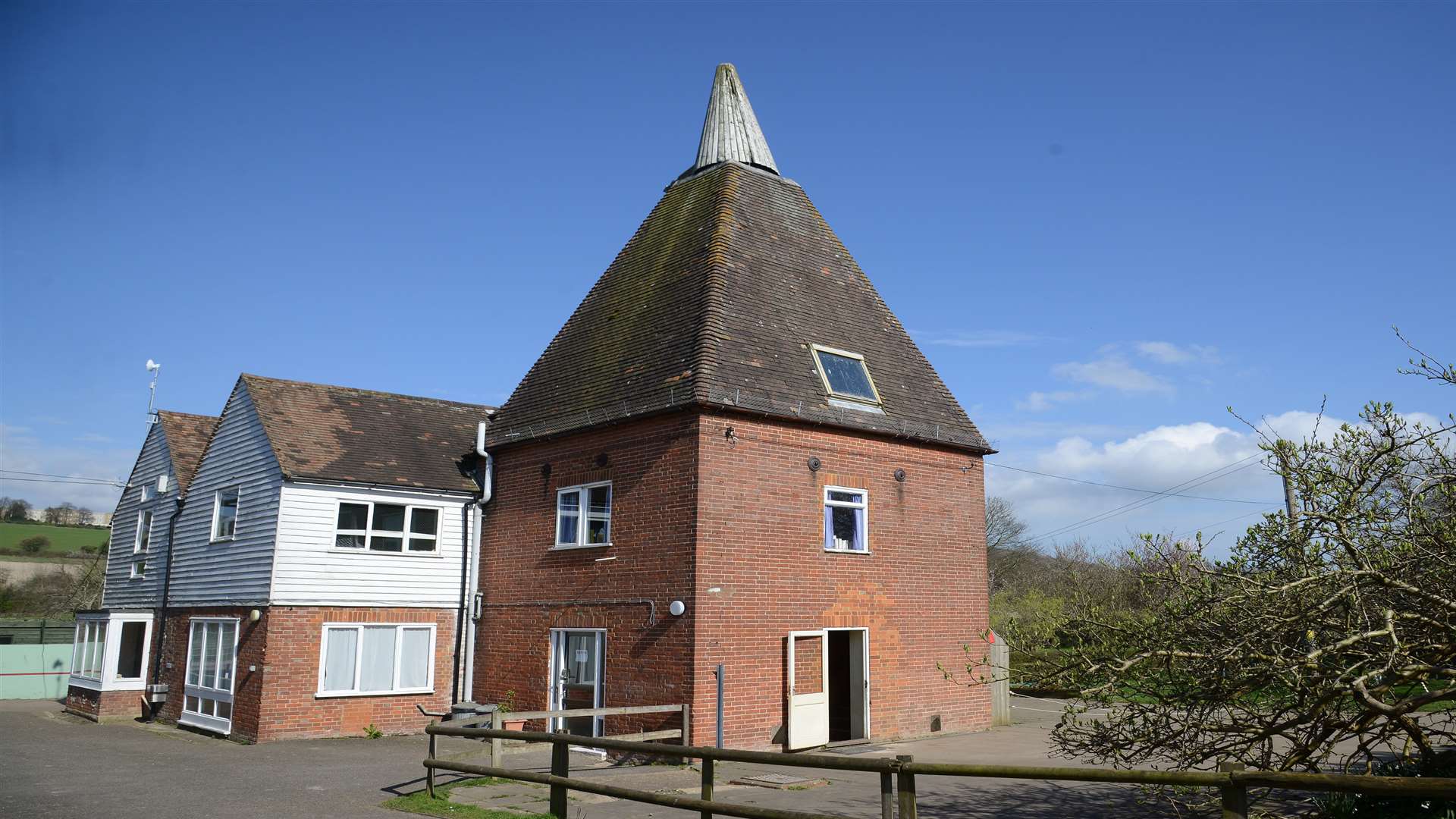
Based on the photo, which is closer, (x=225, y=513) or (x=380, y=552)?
(x=380, y=552)

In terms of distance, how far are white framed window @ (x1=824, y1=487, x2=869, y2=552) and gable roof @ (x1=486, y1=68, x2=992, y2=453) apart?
4.03 feet

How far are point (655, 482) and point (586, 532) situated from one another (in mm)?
2070

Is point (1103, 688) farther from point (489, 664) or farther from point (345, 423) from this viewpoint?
point (345, 423)

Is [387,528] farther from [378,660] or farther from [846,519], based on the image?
[846,519]

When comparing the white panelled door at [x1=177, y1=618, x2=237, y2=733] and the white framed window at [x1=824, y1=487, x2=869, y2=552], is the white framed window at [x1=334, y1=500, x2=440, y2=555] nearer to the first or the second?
the white panelled door at [x1=177, y1=618, x2=237, y2=733]

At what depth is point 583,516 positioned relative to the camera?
1778 centimetres

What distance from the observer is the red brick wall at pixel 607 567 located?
1565 cm

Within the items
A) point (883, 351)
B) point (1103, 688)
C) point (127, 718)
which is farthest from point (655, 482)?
point (127, 718)

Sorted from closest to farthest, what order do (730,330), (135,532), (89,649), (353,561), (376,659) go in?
(730,330) < (376,659) < (353,561) < (89,649) < (135,532)

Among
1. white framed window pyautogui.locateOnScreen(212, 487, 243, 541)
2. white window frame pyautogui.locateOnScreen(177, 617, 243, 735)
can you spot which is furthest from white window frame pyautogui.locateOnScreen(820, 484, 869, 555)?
white framed window pyautogui.locateOnScreen(212, 487, 243, 541)

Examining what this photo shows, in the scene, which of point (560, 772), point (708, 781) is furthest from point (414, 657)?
point (708, 781)

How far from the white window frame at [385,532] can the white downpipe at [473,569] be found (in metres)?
0.64

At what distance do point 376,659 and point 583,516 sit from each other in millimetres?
5366

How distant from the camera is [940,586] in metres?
18.6
